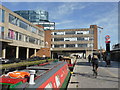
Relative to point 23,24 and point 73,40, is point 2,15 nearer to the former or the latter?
point 23,24

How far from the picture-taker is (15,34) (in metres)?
32.8

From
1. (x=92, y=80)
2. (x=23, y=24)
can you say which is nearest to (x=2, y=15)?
(x=23, y=24)

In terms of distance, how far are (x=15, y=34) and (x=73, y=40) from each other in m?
28.8

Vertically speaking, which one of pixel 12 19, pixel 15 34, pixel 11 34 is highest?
pixel 12 19

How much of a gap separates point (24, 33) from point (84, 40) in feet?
89.4

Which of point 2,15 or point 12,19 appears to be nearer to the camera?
point 2,15

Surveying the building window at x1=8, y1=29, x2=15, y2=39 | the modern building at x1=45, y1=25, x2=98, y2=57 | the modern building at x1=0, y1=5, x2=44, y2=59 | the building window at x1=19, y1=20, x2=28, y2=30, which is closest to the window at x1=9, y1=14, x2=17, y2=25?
the modern building at x1=0, y1=5, x2=44, y2=59

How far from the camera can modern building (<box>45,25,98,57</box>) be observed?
5291cm

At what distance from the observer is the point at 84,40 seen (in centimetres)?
5394

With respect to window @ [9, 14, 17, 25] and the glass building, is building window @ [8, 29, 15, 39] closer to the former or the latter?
window @ [9, 14, 17, 25]

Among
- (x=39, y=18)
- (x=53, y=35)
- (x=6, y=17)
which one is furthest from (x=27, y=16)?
(x=6, y=17)

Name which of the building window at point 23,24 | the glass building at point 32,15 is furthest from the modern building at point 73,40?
the glass building at point 32,15

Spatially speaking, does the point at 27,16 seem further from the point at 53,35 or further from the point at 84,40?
the point at 84,40

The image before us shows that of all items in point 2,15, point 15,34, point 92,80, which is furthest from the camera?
point 15,34
